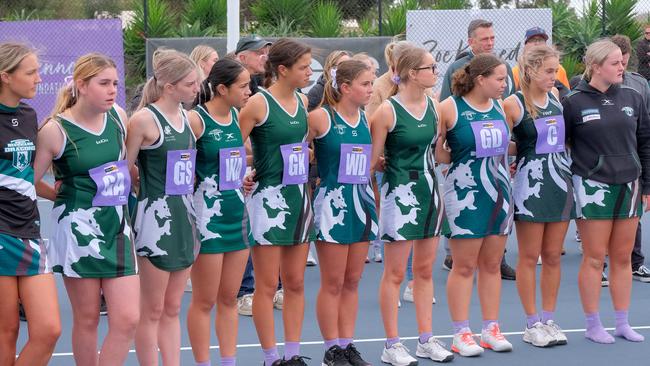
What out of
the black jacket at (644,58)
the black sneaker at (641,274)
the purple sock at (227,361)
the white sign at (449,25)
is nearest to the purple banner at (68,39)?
the white sign at (449,25)

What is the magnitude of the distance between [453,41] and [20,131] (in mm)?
10282

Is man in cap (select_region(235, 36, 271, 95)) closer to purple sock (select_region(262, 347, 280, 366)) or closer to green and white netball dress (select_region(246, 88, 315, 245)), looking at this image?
green and white netball dress (select_region(246, 88, 315, 245))

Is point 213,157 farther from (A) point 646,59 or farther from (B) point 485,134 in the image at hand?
(A) point 646,59

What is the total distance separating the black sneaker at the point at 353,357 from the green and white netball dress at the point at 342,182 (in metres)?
0.61

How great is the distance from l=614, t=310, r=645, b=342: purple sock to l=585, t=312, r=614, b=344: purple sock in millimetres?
93

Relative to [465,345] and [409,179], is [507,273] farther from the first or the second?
[409,179]

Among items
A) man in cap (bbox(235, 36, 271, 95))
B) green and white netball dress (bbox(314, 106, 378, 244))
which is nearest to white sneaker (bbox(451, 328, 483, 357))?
green and white netball dress (bbox(314, 106, 378, 244))

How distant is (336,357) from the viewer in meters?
5.90

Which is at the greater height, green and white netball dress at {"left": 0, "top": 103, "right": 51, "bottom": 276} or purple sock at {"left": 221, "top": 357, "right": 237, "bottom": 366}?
green and white netball dress at {"left": 0, "top": 103, "right": 51, "bottom": 276}

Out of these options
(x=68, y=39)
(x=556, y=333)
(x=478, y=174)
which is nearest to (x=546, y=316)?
(x=556, y=333)

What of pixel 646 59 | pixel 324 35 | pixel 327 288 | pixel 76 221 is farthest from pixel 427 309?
pixel 324 35

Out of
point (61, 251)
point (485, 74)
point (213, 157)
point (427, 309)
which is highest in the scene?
point (485, 74)

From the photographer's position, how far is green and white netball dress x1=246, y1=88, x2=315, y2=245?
5.55 metres

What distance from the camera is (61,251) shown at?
479 cm
